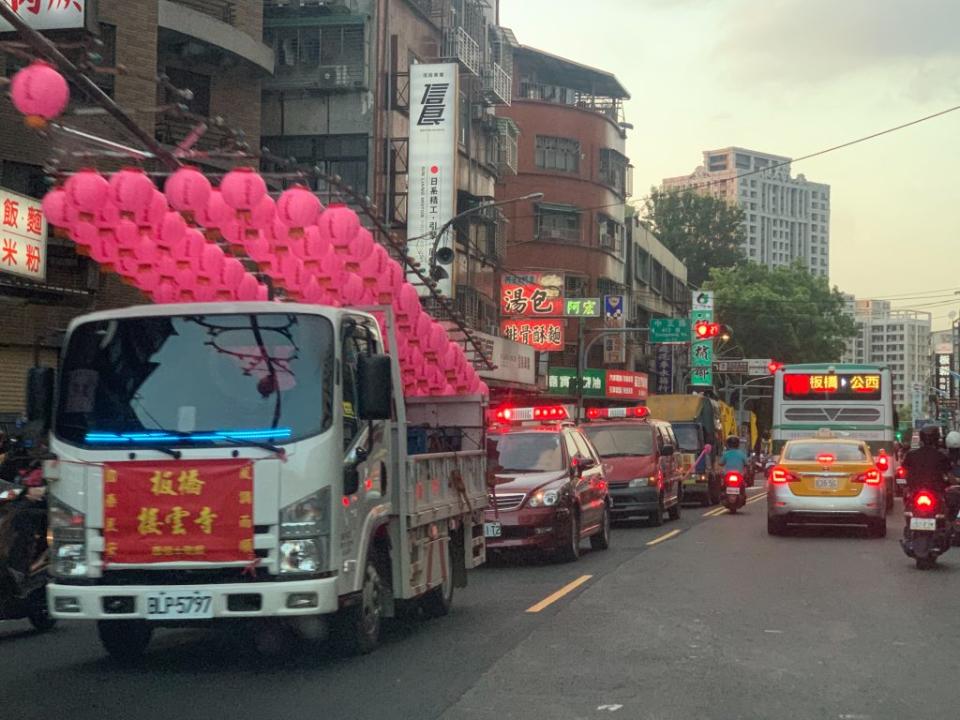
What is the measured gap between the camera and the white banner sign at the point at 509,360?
136 ft

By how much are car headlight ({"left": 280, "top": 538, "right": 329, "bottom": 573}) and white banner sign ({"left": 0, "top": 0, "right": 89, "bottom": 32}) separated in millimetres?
13848

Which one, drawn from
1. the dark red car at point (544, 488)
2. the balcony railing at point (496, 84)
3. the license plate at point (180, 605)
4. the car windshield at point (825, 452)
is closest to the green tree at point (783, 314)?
the balcony railing at point (496, 84)

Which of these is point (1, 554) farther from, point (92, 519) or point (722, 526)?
point (722, 526)

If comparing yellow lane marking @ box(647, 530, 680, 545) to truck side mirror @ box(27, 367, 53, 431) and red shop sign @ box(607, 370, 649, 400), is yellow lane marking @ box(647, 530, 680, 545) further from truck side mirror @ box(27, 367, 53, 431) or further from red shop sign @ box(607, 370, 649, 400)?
red shop sign @ box(607, 370, 649, 400)

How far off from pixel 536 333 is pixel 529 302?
2223 millimetres

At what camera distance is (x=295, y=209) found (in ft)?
46.7

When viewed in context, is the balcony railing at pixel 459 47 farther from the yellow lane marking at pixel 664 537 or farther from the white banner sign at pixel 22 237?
the yellow lane marking at pixel 664 537

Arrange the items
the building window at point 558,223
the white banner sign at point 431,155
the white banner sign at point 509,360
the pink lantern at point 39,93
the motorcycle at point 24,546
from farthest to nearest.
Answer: the building window at point 558,223 → the white banner sign at point 509,360 → the white banner sign at point 431,155 → the pink lantern at point 39,93 → the motorcycle at point 24,546

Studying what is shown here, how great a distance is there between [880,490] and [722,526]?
147 inches

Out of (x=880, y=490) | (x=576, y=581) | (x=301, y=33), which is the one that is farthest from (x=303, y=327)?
(x=301, y=33)

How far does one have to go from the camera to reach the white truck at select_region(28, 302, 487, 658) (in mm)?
8984

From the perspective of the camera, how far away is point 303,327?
372 inches

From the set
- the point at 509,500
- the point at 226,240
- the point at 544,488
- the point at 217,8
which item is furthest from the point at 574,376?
the point at 226,240

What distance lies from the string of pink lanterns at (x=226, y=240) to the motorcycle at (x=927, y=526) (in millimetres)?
5778
